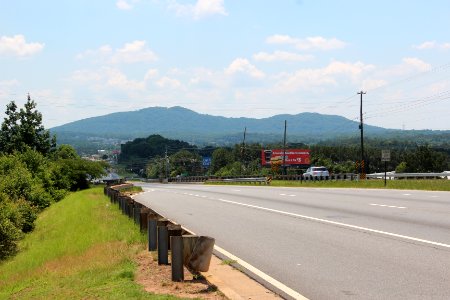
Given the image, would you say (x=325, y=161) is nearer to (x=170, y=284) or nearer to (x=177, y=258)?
(x=177, y=258)

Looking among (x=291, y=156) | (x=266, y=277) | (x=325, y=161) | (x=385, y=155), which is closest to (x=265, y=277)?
(x=266, y=277)

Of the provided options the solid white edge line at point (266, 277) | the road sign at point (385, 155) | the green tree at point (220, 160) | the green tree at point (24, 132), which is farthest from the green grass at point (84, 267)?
the green tree at point (220, 160)

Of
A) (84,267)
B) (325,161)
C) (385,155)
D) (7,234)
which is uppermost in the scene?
(325,161)

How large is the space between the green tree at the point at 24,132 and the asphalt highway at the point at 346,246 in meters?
63.7

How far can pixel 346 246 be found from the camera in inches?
481

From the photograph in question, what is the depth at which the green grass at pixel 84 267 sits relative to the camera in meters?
9.27

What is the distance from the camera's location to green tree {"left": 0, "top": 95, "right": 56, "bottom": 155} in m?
80.2

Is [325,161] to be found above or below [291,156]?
below

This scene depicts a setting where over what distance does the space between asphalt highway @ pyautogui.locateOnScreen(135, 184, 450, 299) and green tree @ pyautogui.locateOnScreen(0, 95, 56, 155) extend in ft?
209

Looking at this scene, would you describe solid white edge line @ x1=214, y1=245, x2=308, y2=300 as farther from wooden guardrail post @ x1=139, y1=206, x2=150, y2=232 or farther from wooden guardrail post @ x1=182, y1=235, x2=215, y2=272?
wooden guardrail post @ x1=139, y1=206, x2=150, y2=232

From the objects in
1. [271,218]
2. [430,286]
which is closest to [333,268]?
[430,286]

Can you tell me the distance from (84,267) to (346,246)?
212 inches

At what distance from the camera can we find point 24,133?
80.4m

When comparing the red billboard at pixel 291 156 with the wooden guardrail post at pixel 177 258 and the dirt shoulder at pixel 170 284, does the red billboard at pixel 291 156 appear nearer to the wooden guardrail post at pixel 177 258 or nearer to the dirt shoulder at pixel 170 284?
the dirt shoulder at pixel 170 284
